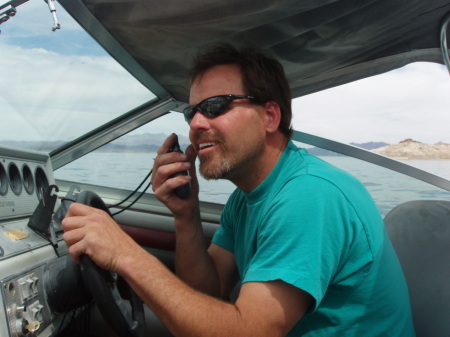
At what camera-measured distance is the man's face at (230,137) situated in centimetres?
145

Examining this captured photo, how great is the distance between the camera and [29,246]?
142 cm

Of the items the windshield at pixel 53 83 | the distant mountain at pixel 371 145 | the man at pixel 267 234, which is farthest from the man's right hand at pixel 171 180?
the distant mountain at pixel 371 145

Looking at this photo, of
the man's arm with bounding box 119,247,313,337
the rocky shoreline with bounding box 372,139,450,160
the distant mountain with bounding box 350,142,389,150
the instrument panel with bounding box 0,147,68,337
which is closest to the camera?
the man's arm with bounding box 119,247,313,337

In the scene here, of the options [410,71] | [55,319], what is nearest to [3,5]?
[55,319]

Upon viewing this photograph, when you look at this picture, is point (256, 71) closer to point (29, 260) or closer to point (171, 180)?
point (171, 180)

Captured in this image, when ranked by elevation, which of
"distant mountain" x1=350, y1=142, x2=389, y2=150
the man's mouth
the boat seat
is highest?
the man's mouth

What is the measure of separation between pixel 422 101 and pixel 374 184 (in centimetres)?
58

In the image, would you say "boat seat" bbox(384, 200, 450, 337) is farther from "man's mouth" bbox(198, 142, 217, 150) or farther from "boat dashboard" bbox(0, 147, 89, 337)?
"boat dashboard" bbox(0, 147, 89, 337)

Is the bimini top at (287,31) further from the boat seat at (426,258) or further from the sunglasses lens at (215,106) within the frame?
the boat seat at (426,258)

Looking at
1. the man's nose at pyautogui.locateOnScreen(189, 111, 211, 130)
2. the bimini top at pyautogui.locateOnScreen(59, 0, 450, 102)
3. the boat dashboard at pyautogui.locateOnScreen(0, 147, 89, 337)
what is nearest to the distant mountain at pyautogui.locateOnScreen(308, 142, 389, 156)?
the bimini top at pyautogui.locateOnScreen(59, 0, 450, 102)

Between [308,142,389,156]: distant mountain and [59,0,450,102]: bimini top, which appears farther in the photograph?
[308,142,389,156]: distant mountain

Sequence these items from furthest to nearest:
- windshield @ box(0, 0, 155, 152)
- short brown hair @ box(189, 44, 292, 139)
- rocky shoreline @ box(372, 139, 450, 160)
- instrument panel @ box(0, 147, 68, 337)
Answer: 1. rocky shoreline @ box(372, 139, 450, 160)
2. windshield @ box(0, 0, 155, 152)
3. short brown hair @ box(189, 44, 292, 139)
4. instrument panel @ box(0, 147, 68, 337)

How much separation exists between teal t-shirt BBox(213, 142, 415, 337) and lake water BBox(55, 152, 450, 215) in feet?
3.15

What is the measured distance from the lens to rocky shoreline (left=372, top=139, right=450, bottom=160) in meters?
1.97
